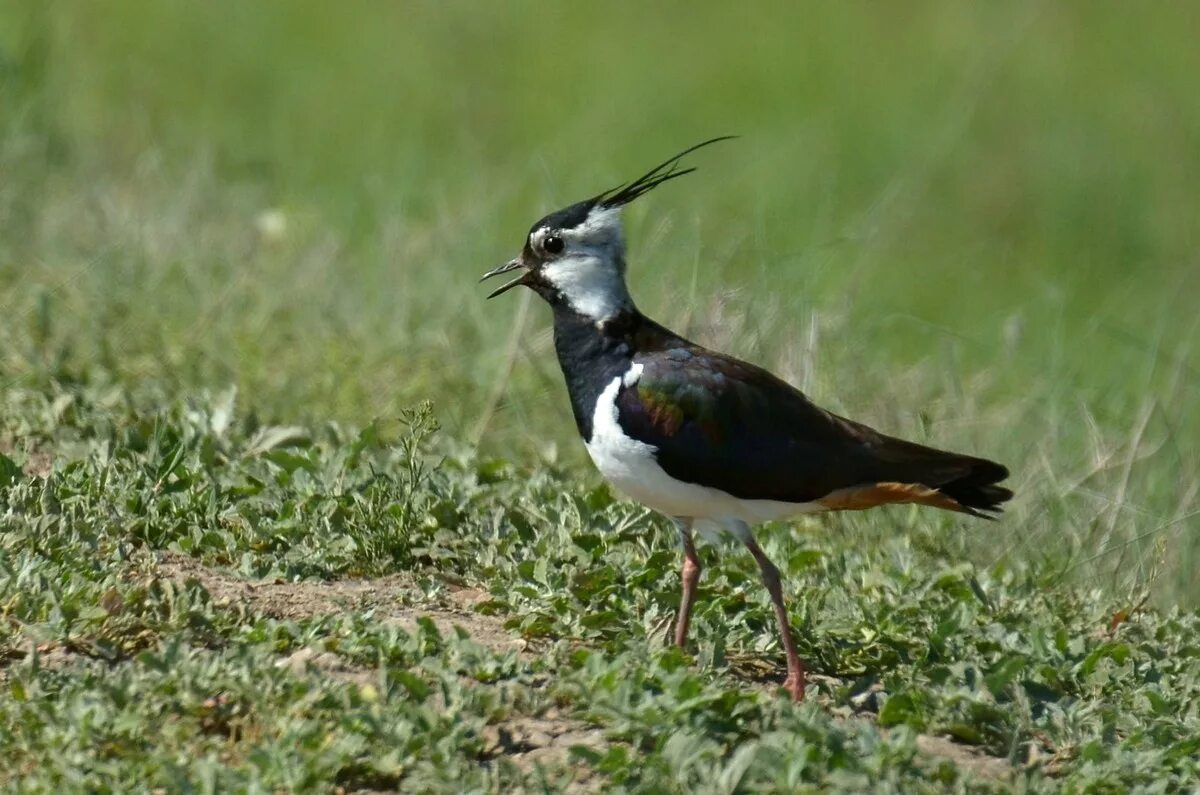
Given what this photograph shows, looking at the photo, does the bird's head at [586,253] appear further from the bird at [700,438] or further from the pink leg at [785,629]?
the pink leg at [785,629]

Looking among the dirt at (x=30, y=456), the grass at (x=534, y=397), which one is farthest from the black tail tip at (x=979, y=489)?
the dirt at (x=30, y=456)

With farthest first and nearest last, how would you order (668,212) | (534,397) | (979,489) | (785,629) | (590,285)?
(668,212), (534,397), (590,285), (979,489), (785,629)

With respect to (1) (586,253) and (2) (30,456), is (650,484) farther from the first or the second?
(2) (30,456)

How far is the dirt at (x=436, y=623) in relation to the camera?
14.0 feet

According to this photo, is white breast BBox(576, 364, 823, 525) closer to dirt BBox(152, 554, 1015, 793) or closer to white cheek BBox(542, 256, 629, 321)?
white cheek BBox(542, 256, 629, 321)

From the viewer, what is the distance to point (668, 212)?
24.5 feet

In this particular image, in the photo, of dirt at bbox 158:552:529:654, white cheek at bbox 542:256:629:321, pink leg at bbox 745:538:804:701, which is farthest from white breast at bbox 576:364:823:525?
dirt at bbox 158:552:529:654

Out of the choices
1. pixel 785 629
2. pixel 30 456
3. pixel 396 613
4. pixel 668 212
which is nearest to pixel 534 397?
pixel 668 212

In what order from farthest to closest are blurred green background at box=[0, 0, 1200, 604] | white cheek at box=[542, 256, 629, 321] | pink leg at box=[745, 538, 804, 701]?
1. blurred green background at box=[0, 0, 1200, 604]
2. white cheek at box=[542, 256, 629, 321]
3. pink leg at box=[745, 538, 804, 701]

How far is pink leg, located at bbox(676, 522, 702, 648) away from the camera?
5.02m

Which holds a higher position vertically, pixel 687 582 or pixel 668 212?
pixel 668 212

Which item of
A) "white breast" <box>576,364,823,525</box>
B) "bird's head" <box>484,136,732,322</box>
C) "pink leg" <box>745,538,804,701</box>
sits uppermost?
"bird's head" <box>484,136,732,322</box>

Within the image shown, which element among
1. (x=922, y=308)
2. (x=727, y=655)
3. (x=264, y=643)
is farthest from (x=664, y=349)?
(x=922, y=308)

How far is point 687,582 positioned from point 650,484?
0.29 m
